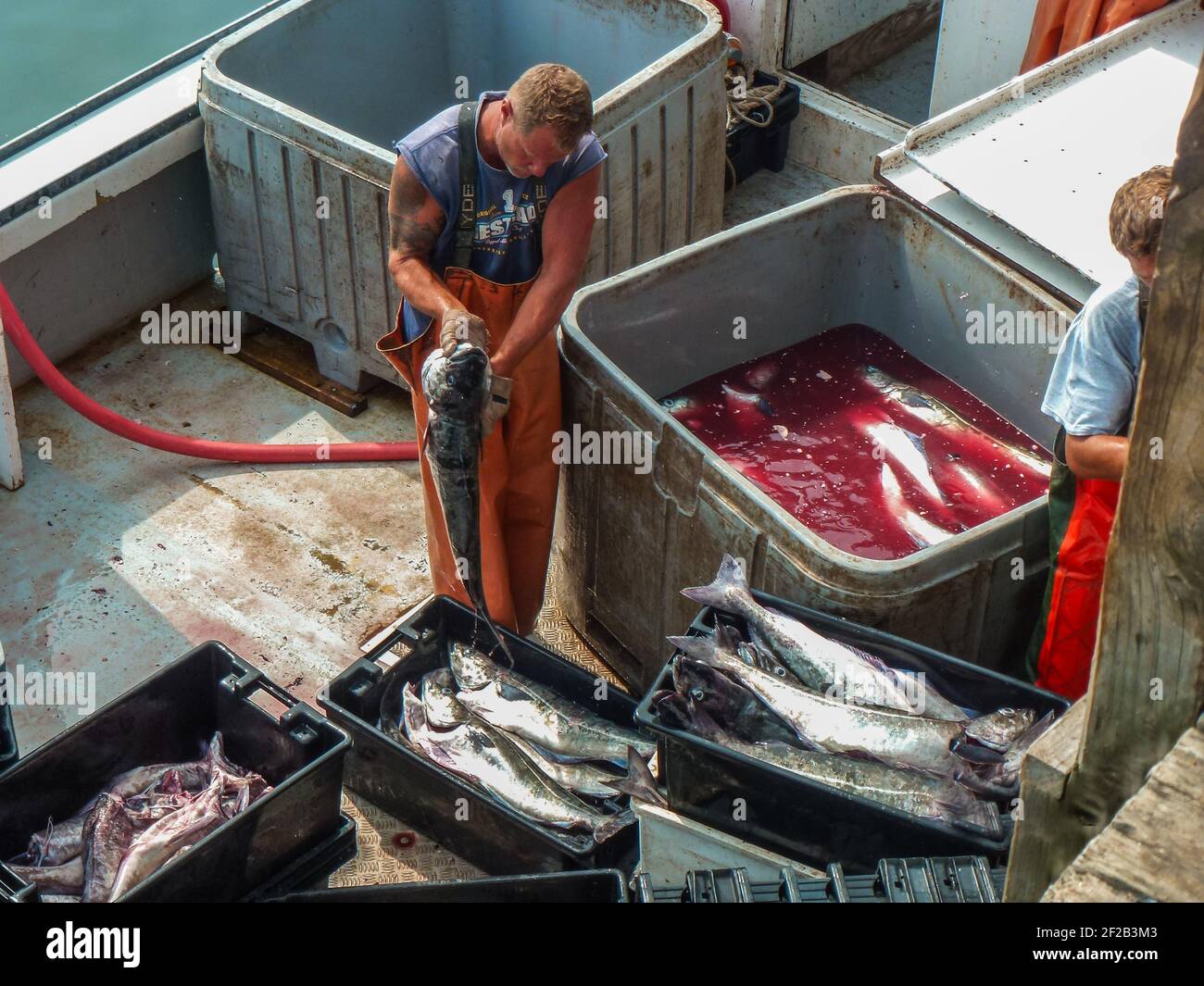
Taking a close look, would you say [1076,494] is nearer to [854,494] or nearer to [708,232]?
[854,494]

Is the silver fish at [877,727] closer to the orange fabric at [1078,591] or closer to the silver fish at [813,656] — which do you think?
the silver fish at [813,656]

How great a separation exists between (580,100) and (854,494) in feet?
4.62

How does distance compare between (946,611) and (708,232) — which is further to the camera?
(708,232)

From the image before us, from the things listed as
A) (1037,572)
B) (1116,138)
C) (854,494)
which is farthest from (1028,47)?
(1037,572)

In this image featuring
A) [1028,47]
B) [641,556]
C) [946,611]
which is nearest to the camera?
[946,611]

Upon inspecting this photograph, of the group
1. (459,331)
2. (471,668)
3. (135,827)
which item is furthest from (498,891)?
(459,331)

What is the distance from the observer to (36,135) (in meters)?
5.43

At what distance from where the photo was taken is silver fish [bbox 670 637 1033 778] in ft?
10.4

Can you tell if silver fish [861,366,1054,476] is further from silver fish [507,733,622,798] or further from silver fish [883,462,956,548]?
silver fish [507,733,622,798]

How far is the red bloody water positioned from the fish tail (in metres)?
0.53

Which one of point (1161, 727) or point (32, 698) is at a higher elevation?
point (1161, 727)

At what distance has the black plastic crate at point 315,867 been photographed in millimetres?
3439
